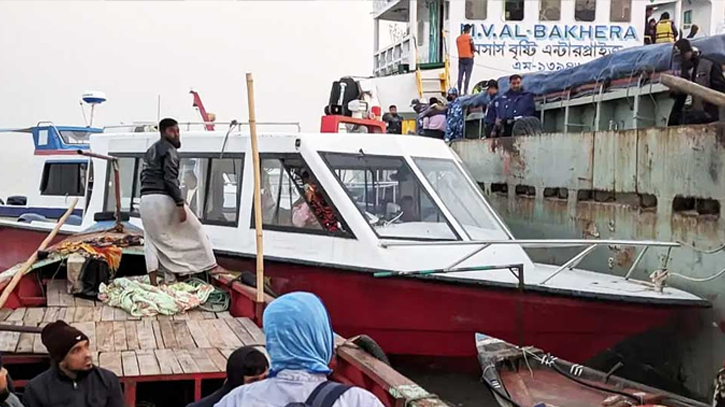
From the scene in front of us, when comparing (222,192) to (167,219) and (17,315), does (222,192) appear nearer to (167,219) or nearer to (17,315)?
(167,219)

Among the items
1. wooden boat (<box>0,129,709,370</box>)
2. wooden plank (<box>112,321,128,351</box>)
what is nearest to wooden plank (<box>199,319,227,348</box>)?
wooden plank (<box>112,321,128,351</box>)

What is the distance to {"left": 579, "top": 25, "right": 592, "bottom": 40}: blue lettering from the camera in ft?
62.7

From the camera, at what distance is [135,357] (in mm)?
4871

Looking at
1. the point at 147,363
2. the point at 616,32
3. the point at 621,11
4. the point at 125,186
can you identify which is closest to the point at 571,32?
the point at 616,32

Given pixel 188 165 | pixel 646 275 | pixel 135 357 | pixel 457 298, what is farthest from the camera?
pixel 188 165

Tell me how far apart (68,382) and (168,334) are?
1750 millimetres

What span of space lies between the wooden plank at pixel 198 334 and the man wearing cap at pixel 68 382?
138 cm

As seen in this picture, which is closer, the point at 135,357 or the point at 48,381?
the point at 48,381

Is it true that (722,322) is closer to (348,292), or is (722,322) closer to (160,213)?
(348,292)

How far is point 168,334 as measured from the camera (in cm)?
554

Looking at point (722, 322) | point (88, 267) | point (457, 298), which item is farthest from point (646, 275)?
point (88, 267)

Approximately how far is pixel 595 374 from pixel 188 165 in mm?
4873

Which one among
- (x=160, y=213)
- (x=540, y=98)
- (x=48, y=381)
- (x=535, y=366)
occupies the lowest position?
(x=535, y=366)

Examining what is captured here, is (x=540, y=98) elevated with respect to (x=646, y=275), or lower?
elevated
